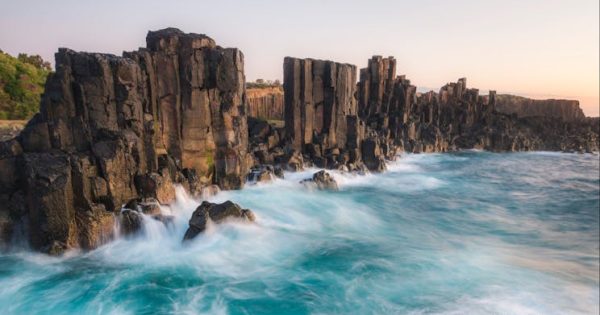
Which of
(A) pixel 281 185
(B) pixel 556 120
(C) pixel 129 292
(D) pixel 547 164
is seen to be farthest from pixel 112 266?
(B) pixel 556 120

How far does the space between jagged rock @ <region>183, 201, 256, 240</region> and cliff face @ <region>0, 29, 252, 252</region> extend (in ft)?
6.63

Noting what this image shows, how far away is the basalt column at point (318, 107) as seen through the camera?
25.9m

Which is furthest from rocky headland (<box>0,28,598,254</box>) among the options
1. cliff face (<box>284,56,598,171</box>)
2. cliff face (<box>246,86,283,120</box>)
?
cliff face (<box>246,86,283,120</box>)

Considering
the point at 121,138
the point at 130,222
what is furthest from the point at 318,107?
the point at 130,222

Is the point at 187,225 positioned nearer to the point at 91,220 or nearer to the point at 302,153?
the point at 91,220

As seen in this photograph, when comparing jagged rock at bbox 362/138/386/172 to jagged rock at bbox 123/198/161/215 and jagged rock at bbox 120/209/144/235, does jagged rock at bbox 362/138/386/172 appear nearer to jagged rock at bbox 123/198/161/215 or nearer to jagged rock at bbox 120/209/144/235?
jagged rock at bbox 123/198/161/215

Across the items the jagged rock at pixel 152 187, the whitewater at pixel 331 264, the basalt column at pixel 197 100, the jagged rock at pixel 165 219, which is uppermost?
the basalt column at pixel 197 100

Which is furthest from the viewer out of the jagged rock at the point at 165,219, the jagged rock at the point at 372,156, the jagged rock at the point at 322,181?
the jagged rock at the point at 372,156

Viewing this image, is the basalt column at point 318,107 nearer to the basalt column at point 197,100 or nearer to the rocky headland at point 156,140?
the rocky headland at point 156,140

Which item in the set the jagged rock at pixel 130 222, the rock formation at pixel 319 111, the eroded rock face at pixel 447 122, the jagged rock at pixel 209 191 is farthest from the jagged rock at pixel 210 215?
the eroded rock face at pixel 447 122

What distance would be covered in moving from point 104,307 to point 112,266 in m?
1.85

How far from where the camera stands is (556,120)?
5547 centimetres

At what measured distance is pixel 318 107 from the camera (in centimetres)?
2694

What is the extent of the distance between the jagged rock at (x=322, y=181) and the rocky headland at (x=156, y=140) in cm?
6
